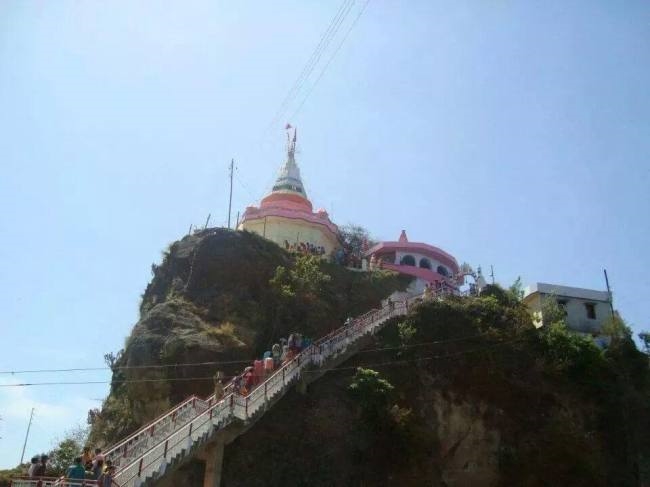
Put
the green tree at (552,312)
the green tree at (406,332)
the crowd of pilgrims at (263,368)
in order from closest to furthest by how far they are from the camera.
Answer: the crowd of pilgrims at (263,368) < the green tree at (406,332) < the green tree at (552,312)

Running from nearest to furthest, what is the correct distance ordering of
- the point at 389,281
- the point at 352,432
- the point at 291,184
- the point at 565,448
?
1. the point at 352,432
2. the point at 565,448
3. the point at 389,281
4. the point at 291,184

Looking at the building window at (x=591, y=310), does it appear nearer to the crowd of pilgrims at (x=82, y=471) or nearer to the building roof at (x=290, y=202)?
the building roof at (x=290, y=202)

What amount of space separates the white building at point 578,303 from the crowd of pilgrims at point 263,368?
15.3m

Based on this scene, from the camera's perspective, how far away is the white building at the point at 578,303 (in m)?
35.6

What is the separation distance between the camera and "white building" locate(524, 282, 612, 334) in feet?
117

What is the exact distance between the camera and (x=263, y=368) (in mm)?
24531

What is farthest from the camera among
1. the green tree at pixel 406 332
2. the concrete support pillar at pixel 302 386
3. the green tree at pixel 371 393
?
the green tree at pixel 406 332

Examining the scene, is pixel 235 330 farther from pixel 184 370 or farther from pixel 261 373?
pixel 261 373

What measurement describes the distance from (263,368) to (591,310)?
2038 centimetres

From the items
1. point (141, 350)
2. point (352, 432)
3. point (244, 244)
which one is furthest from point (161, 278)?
point (352, 432)

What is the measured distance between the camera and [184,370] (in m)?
26.8

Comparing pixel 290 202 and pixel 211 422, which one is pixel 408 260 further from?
pixel 211 422

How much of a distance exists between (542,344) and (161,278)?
18500mm

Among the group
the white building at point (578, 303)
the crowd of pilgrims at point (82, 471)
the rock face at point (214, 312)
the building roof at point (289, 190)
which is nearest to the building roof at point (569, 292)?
the white building at point (578, 303)
